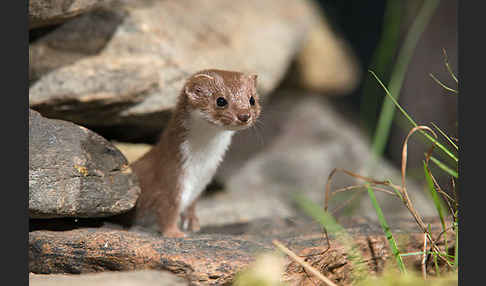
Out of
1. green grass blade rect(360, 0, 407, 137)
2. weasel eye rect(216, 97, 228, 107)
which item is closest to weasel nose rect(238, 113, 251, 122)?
weasel eye rect(216, 97, 228, 107)

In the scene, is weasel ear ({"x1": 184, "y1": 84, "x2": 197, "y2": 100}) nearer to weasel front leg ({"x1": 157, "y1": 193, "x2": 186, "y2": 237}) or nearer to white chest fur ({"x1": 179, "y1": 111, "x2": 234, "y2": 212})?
white chest fur ({"x1": 179, "y1": 111, "x2": 234, "y2": 212})

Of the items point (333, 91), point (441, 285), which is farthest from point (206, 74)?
point (333, 91)

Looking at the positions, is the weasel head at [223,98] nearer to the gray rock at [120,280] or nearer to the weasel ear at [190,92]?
the weasel ear at [190,92]

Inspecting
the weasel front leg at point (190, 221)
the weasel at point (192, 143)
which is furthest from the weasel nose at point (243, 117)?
the weasel front leg at point (190, 221)

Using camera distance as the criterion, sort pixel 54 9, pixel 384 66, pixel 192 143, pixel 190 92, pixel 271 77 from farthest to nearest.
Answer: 1. pixel 384 66
2. pixel 271 77
3. pixel 192 143
4. pixel 190 92
5. pixel 54 9

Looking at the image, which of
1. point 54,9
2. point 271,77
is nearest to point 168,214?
point 54,9

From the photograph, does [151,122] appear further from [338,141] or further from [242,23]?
[338,141]

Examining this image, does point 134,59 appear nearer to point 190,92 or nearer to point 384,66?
point 190,92
